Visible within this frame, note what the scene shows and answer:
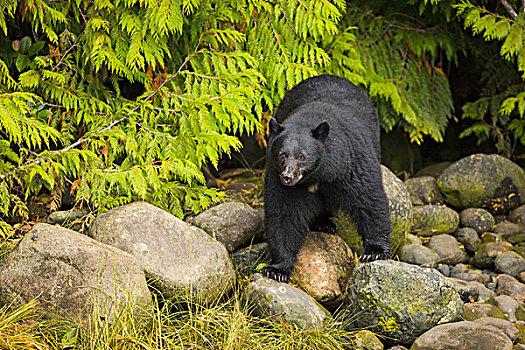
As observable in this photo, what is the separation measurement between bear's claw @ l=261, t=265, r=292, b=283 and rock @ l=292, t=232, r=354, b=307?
16 centimetres

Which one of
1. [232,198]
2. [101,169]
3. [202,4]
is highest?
[202,4]

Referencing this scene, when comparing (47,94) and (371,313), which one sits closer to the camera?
(371,313)

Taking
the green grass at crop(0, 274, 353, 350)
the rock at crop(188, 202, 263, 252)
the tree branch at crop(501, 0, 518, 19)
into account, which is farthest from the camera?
the tree branch at crop(501, 0, 518, 19)

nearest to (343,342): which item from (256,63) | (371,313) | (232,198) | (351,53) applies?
(371,313)

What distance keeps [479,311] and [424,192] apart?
2838 mm

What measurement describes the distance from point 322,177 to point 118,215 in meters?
1.82

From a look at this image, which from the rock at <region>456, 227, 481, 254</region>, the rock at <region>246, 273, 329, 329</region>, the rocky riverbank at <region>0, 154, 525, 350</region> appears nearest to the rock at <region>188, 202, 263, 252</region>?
the rocky riverbank at <region>0, 154, 525, 350</region>

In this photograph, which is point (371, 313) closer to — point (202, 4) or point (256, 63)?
point (256, 63)

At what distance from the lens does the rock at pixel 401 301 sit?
452 cm

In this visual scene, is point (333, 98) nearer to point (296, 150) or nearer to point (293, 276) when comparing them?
point (296, 150)

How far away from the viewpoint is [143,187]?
16.7 feet

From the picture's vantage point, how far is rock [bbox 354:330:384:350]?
4.39 m

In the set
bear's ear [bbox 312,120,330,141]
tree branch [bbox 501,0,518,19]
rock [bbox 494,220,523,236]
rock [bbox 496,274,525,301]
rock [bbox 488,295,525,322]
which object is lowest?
rock [bbox 496,274,525,301]

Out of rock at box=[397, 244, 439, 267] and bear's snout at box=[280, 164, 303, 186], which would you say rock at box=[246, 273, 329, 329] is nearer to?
bear's snout at box=[280, 164, 303, 186]
